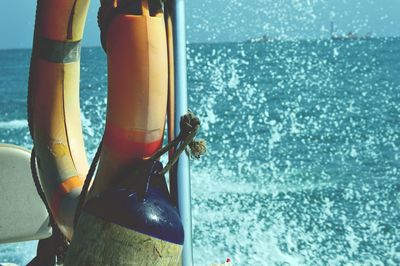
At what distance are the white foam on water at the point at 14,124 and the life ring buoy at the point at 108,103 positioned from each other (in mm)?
8960

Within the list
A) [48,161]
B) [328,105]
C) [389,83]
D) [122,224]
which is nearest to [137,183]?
[122,224]

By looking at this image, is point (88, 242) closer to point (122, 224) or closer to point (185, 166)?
point (122, 224)

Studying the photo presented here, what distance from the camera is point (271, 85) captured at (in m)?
18.2

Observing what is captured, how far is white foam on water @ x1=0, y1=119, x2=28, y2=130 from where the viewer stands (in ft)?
36.1

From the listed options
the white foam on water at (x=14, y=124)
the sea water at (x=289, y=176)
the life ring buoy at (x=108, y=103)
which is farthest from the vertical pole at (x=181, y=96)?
the white foam on water at (x=14, y=124)

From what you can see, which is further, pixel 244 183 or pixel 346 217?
pixel 244 183

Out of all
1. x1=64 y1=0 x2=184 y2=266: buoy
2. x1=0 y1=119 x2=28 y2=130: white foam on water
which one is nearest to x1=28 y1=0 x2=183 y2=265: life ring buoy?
x1=64 y1=0 x2=184 y2=266: buoy

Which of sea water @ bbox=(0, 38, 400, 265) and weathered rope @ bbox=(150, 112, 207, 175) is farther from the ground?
weathered rope @ bbox=(150, 112, 207, 175)

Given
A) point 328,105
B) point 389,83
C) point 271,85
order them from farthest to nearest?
1. point 389,83
2. point 271,85
3. point 328,105

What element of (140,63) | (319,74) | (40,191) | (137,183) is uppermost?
(140,63)

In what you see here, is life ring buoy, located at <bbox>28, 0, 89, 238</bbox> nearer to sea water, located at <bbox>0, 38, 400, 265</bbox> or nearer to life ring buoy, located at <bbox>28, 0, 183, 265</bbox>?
life ring buoy, located at <bbox>28, 0, 183, 265</bbox>

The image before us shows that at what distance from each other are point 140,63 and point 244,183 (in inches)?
205

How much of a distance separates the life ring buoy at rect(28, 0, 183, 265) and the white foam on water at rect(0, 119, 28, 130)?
896cm

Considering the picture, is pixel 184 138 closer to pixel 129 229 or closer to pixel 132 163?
pixel 132 163
